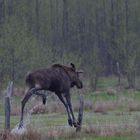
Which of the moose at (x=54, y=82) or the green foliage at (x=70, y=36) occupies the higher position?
the green foliage at (x=70, y=36)

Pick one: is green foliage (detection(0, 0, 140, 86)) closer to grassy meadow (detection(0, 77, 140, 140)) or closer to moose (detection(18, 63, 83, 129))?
grassy meadow (detection(0, 77, 140, 140))

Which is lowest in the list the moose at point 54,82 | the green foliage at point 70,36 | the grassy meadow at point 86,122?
the grassy meadow at point 86,122

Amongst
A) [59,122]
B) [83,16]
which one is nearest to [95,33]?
[83,16]

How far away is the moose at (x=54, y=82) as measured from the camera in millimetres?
14406

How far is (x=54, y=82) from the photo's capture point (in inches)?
585

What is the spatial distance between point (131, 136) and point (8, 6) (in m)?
38.6

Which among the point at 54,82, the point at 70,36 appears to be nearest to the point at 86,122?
the point at 54,82

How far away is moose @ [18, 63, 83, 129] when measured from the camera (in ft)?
47.3

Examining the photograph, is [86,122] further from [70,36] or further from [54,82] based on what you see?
[70,36]

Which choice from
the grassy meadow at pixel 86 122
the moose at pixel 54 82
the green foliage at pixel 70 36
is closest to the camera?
the grassy meadow at pixel 86 122

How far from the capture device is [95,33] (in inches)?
2547

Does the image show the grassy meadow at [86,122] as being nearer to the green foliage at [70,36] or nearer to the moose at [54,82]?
the moose at [54,82]

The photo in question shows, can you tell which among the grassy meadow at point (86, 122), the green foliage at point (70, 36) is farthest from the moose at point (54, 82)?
the green foliage at point (70, 36)

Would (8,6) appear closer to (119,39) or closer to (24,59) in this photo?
(119,39)
